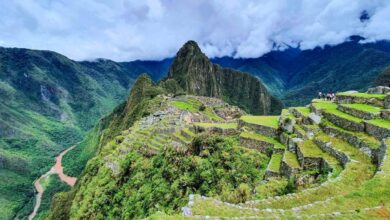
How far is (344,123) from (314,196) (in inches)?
413

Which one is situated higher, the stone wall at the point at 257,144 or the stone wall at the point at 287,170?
the stone wall at the point at 257,144

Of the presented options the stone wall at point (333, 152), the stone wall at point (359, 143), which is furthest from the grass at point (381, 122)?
the stone wall at point (333, 152)

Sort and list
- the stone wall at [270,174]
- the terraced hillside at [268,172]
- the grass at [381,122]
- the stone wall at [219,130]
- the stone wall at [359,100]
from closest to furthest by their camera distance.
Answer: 1. the terraced hillside at [268,172]
2. the grass at [381,122]
3. the stone wall at [270,174]
4. the stone wall at [359,100]
5. the stone wall at [219,130]

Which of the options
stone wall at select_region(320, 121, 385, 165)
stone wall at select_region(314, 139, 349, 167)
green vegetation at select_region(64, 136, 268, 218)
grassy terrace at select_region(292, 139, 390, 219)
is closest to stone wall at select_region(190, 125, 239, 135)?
green vegetation at select_region(64, 136, 268, 218)

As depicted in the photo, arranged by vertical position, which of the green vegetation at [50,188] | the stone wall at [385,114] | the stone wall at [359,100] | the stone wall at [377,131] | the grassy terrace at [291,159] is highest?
the stone wall at [359,100]

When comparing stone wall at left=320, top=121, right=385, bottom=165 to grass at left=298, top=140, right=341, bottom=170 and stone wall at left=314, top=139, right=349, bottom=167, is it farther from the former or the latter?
grass at left=298, top=140, right=341, bottom=170

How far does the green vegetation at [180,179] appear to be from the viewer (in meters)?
24.0

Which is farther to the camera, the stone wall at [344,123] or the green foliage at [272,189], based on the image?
the stone wall at [344,123]

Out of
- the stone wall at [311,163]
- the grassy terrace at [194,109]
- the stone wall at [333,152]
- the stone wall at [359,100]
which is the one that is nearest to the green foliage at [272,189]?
the stone wall at [311,163]

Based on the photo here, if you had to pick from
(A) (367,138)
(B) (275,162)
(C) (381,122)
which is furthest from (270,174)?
(C) (381,122)

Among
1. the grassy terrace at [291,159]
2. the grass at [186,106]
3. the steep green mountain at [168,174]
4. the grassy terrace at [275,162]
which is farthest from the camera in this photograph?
the grass at [186,106]

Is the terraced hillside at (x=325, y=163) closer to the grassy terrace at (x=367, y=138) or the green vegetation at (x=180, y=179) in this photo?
the grassy terrace at (x=367, y=138)

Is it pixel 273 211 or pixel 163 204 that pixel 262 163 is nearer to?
pixel 163 204

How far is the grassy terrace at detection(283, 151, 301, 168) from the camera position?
68.2 ft
